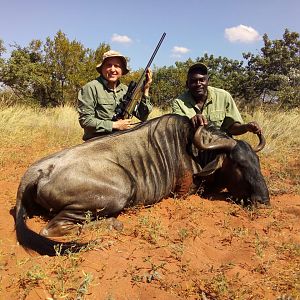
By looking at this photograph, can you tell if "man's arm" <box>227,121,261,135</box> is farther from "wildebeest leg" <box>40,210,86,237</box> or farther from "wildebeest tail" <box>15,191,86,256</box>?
"wildebeest tail" <box>15,191,86,256</box>

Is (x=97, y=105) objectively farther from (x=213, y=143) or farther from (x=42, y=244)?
(x=42, y=244)

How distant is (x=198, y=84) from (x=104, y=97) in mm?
1345

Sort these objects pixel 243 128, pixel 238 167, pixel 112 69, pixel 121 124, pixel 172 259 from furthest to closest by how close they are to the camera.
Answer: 1. pixel 112 69
2. pixel 243 128
3. pixel 121 124
4. pixel 238 167
5. pixel 172 259

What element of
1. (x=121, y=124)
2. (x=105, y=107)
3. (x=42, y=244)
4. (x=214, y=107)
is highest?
(x=214, y=107)

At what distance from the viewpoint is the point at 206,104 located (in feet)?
16.7

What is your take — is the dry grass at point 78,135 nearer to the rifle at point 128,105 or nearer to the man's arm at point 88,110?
the man's arm at point 88,110

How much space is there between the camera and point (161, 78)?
63.4ft

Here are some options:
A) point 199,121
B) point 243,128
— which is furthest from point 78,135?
point 199,121

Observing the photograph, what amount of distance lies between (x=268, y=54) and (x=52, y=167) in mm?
15918

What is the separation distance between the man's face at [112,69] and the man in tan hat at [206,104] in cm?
95

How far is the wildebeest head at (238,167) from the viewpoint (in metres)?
3.94

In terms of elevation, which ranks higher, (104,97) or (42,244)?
(104,97)

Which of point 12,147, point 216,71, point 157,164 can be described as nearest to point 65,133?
point 12,147

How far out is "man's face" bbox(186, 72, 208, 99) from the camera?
16.1ft
